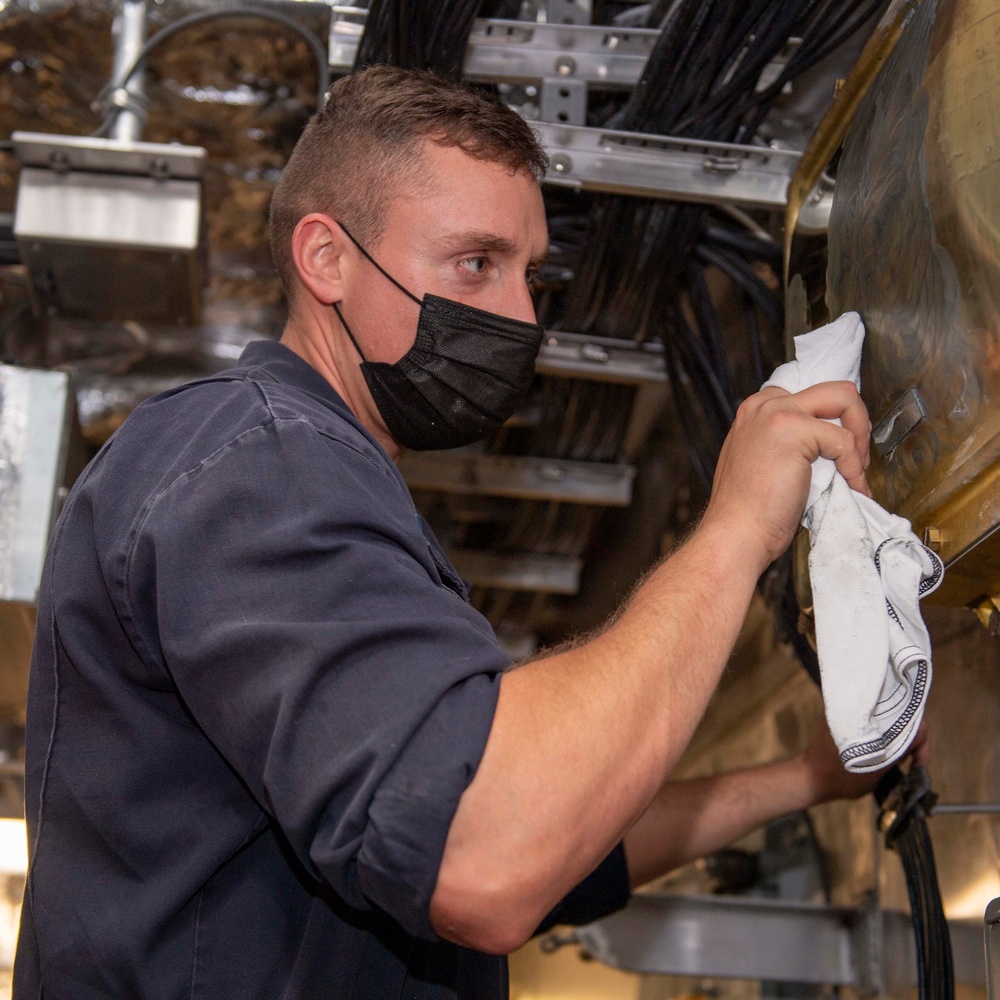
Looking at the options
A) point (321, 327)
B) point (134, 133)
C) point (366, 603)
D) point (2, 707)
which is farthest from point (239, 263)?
point (366, 603)

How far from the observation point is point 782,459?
94cm

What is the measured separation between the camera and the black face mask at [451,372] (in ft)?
3.86

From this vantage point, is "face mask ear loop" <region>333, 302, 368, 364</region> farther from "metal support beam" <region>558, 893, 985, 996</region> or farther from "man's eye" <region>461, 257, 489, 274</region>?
"metal support beam" <region>558, 893, 985, 996</region>

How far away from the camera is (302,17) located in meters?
1.85

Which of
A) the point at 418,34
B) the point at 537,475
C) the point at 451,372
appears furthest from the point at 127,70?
the point at 537,475

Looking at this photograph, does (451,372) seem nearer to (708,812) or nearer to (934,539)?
(934,539)

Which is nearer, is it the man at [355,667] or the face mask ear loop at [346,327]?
the man at [355,667]

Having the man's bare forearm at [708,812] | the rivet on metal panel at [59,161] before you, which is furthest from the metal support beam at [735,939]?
the rivet on metal panel at [59,161]

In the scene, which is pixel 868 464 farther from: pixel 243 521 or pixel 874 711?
pixel 243 521

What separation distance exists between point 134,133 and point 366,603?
124 centimetres

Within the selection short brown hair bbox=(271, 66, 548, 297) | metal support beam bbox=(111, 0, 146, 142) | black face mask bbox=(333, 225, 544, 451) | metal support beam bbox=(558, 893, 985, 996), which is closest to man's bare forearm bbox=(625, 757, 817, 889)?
metal support beam bbox=(558, 893, 985, 996)

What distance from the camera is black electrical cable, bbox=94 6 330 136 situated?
5.84 ft

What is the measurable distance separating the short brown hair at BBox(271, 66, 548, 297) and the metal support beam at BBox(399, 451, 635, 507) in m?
1.12

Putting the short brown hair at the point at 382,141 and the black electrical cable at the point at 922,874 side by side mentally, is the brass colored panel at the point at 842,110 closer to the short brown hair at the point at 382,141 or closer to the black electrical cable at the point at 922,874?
the short brown hair at the point at 382,141
